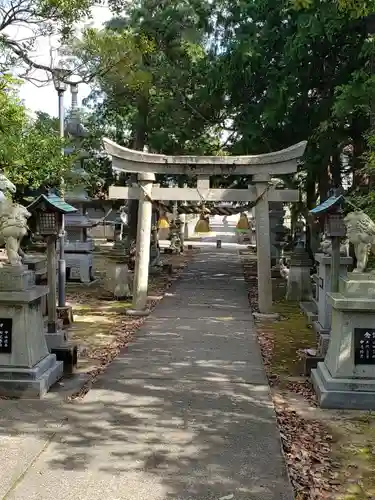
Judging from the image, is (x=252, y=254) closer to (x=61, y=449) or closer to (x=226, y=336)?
(x=226, y=336)

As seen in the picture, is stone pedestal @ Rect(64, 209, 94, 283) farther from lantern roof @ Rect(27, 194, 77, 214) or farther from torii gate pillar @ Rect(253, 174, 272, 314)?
lantern roof @ Rect(27, 194, 77, 214)

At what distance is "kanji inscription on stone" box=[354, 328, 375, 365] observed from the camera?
6352mm

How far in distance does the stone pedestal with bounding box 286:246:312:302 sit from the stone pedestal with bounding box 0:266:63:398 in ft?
29.7

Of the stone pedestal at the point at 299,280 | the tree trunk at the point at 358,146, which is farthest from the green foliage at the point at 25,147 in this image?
the tree trunk at the point at 358,146

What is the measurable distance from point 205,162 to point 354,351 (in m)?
6.59

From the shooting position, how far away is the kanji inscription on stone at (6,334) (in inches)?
259

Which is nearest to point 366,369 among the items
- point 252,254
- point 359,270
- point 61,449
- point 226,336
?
point 359,270

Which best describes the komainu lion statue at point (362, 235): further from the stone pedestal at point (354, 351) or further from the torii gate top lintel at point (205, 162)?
the torii gate top lintel at point (205, 162)

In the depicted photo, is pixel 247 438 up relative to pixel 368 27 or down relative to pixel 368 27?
down

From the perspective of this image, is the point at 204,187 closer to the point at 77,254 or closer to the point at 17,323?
the point at 77,254

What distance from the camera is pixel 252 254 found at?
97.3ft

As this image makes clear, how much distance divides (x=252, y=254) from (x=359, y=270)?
23.1 meters

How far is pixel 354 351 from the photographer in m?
6.36

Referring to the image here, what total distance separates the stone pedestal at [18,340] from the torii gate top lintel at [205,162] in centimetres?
587
